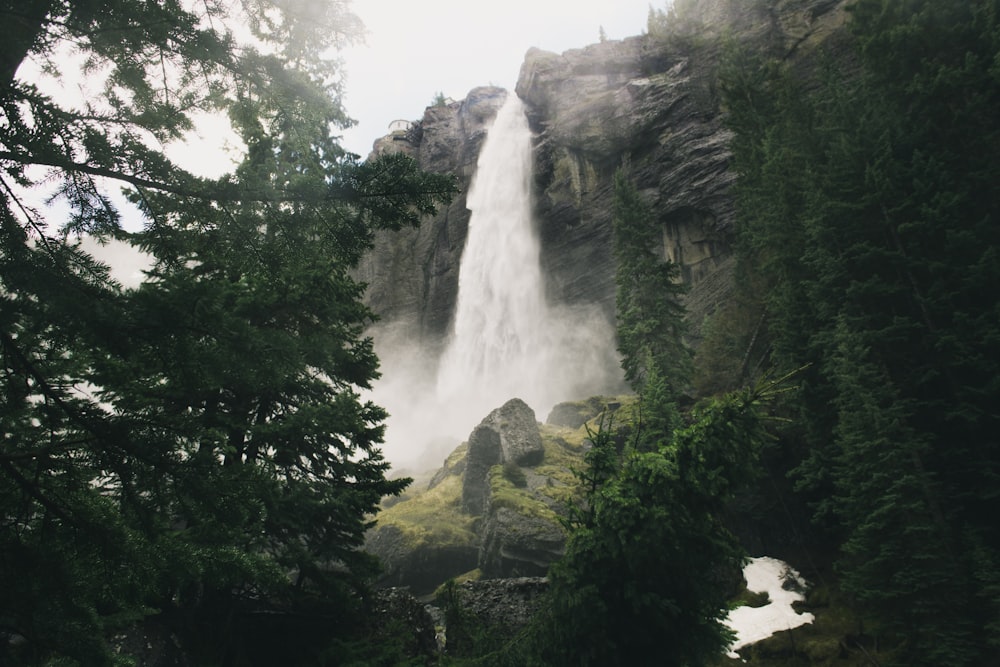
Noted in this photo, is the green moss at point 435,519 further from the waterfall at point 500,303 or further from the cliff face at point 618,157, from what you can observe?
the waterfall at point 500,303

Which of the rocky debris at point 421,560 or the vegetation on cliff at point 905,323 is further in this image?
the rocky debris at point 421,560

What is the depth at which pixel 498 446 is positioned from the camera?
2356 centimetres

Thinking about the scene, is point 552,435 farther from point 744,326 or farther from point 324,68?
point 324,68

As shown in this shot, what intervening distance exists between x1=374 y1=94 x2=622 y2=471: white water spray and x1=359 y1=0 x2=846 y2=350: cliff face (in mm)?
1821

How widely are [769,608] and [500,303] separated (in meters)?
32.2

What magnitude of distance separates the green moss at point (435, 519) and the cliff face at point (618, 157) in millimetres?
15021

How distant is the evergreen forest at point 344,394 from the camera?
3.30 meters

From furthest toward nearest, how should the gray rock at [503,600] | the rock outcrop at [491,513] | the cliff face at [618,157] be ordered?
the cliff face at [618,157] → the rock outcrop at [491,513] → the gray rock at [503,600]

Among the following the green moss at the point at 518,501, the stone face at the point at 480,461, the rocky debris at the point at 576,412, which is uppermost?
the rocky debris at the point at 576,412

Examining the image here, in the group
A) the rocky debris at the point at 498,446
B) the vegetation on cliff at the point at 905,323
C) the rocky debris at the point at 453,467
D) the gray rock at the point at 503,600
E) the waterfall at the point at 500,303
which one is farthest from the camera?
the waterfall at the point at 500,303

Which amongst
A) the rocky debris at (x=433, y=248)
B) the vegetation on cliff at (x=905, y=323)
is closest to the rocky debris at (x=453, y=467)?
the vegetation on cliff at (x=905, y=323)

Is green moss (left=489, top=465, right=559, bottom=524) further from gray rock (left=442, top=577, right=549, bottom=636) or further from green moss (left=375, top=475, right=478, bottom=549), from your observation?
gray rock (left=442, top=577, right=549, bottom=636)

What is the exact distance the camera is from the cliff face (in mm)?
32344

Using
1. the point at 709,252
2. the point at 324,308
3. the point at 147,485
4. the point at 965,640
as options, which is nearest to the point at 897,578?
the point at 965,640
